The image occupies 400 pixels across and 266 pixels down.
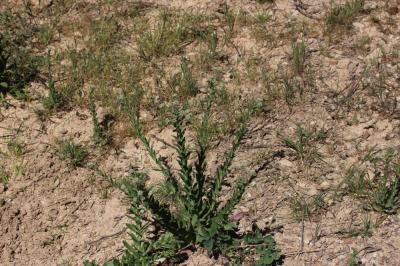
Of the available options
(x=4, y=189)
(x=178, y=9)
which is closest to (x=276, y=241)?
(x=4, y=189)

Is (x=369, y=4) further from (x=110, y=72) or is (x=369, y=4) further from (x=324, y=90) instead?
(x=110, y=72)

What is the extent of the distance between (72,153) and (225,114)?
4.03 feet

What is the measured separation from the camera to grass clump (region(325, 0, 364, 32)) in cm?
480

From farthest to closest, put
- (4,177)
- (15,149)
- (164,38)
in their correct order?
(164,38) → (15,149) → (4,177)

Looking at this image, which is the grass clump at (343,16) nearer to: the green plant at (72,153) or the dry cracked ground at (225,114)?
the dry cracked ground at (225,114)

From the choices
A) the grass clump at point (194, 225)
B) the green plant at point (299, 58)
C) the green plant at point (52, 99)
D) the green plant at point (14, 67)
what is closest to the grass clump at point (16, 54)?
the green plant at point (14, 67)

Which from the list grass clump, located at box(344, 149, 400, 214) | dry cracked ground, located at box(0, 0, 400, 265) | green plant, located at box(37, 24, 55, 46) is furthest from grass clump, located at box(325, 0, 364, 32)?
green plant, located at box(37, 24, 55, 46)

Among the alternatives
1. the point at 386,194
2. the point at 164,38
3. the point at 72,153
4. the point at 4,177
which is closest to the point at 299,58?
the point at 164,38

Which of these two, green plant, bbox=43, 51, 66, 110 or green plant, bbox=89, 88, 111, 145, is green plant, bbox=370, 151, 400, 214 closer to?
green plant, bbox=89, 88, 111, 145

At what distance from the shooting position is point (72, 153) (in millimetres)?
4008

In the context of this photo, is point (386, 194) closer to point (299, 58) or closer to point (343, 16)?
point (299, 58)

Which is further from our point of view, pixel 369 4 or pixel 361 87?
pixel 369 4

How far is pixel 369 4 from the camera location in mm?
4980

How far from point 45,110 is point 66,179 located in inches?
28.5
